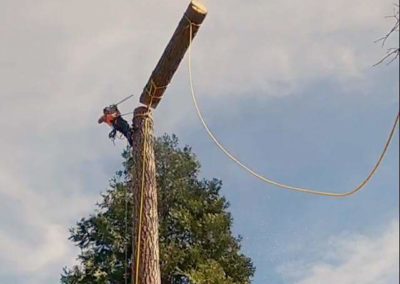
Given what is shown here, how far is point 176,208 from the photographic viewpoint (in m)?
8.98

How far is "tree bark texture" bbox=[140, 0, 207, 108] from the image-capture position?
14.7 ft

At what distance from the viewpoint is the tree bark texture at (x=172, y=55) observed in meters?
4.49

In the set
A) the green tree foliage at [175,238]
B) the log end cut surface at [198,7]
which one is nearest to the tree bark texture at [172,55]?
the log end cut surface at [198,7]

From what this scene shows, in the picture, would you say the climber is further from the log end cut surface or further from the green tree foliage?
the green tree foliage

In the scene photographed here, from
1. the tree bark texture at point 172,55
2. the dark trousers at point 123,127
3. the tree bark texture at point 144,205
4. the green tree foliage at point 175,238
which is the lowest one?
the tree bark texture at point 144,205

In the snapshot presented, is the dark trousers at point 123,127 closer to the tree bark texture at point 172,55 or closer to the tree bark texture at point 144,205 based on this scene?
the tree bark texture at point 144,205

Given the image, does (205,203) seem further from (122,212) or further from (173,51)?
(173,51)

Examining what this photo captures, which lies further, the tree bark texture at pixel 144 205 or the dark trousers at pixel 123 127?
the dark trousers at pixel 123 127

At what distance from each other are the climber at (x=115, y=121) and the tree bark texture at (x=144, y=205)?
115 millimetres

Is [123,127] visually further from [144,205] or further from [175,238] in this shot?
[175,238]

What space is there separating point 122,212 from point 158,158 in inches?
46.9

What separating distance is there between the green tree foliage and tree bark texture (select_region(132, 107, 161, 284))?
3.29 m

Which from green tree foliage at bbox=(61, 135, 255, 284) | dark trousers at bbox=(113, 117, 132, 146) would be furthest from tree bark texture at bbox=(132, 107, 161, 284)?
green tree foliage at bbox=(61, 135, 255, 284)

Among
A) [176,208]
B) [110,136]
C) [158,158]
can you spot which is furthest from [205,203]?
[110,136]
